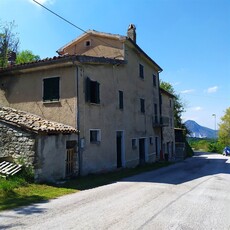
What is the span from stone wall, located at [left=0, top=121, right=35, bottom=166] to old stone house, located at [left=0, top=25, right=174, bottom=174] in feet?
10.2

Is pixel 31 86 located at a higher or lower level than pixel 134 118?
higher

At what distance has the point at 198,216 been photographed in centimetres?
739

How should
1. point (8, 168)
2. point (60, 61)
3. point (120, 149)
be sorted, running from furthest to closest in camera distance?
point (120, 149) < point (60, 61) < point (8, 168)

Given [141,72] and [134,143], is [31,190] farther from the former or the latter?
[141,72]

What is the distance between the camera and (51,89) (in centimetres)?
1612

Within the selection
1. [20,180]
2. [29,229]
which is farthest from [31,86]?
[29,229]

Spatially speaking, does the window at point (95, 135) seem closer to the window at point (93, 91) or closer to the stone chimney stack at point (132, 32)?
the window at point (93, 91)

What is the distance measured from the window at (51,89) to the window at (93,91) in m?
1.69

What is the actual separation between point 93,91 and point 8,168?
22.0ft

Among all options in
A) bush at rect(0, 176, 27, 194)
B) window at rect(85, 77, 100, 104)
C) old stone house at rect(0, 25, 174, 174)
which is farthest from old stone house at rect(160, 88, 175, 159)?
bush at rect(0, 176, 27, 194)

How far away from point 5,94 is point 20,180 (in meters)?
8.31

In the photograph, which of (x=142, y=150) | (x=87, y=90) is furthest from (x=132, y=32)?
(x=87, y=90)

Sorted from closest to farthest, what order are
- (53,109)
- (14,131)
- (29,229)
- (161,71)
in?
(29,229) → (14,131) → (53,109) → (161,71)

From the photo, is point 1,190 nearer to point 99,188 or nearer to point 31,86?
point 99,188
